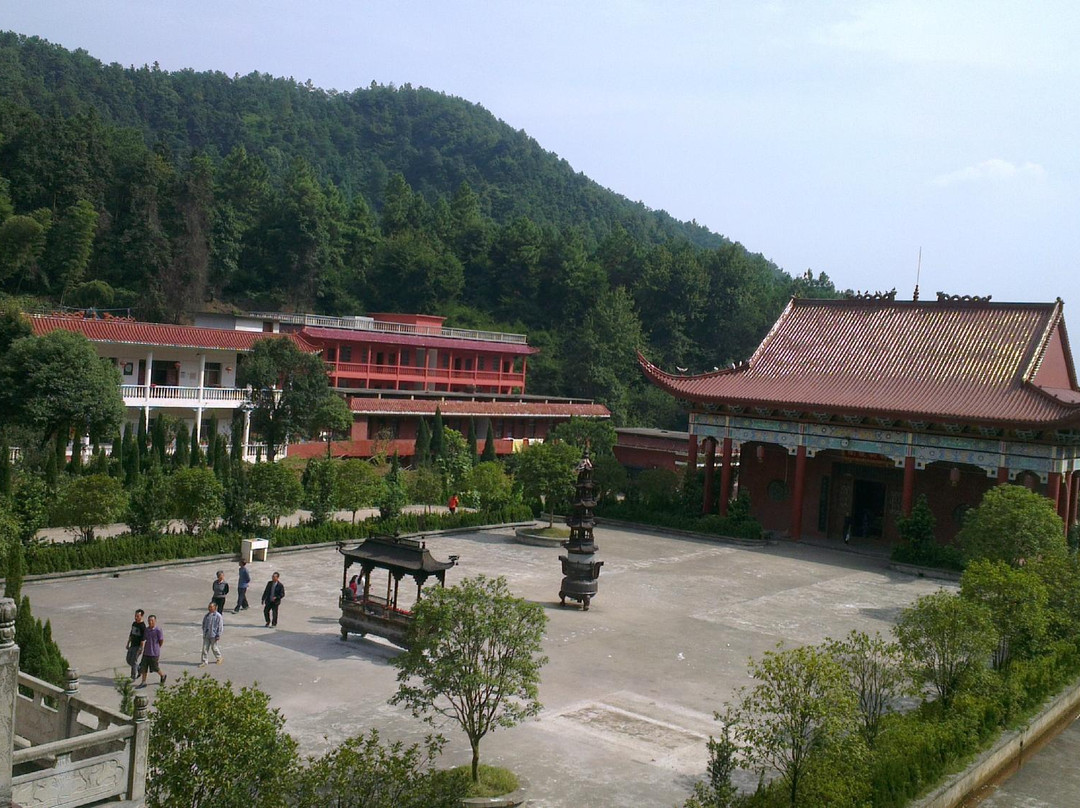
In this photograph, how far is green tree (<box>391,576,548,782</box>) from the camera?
10992mm

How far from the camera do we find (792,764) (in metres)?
10.5

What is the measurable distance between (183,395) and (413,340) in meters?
16.3

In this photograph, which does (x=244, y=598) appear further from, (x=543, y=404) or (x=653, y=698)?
(x=543, y=404)

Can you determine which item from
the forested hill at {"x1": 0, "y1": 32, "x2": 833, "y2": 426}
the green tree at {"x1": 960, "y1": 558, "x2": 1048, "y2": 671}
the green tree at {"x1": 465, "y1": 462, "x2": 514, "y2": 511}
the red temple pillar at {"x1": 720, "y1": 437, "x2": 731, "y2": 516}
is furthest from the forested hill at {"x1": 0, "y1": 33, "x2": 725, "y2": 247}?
the green tree at {"x1": 960, "y1": 558, "x2": 1048, "y2": 671}

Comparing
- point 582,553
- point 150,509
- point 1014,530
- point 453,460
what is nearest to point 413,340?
point 453,460

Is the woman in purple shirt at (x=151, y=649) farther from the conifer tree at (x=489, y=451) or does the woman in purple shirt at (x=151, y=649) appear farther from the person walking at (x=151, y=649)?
the conifer tree at (x=489, y=451)

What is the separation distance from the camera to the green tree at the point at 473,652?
10992mm

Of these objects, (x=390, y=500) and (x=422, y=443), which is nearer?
(x=390, y=500)

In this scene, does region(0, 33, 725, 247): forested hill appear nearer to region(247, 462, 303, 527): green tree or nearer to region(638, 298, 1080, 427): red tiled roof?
region(638, 298, 1080, 427): red tiled roof

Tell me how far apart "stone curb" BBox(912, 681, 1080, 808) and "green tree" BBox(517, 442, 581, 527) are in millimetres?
15550

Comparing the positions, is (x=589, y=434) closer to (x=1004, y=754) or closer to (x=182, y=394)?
(x=182, y=394)

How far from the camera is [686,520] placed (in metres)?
32.6

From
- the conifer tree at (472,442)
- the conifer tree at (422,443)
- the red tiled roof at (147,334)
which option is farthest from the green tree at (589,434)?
the red tiled roof at (147,334)

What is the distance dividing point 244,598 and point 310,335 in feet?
97.9
